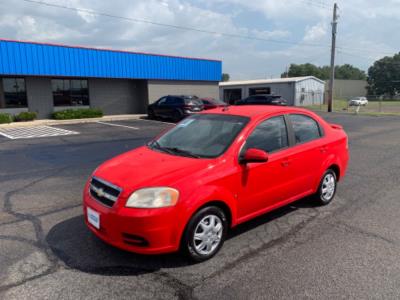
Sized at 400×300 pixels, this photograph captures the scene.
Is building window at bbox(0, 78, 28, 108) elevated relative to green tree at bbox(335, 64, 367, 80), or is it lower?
lower

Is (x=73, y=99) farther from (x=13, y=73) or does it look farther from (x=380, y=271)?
(x=380, y=271)

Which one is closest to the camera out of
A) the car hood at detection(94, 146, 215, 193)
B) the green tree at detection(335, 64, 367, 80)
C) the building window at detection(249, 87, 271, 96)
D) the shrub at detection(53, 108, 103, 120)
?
the car hood at detection(94, 146, 215, 193)

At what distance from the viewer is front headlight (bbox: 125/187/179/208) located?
3074 mm

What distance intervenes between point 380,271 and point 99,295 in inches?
106

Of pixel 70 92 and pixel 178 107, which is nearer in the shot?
pixel 178 107

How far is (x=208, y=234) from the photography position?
11.1 feet

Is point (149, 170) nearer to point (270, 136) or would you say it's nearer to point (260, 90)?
point (270, 136)

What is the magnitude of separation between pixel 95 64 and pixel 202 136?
19.7m

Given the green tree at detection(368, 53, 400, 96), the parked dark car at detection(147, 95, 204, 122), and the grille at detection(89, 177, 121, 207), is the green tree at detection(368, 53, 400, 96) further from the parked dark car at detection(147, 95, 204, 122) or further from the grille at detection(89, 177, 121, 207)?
the grille at detection(89, 177, 121, 207)

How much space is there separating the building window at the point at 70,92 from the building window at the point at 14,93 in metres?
1.83

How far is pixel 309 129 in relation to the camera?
15.7 ft

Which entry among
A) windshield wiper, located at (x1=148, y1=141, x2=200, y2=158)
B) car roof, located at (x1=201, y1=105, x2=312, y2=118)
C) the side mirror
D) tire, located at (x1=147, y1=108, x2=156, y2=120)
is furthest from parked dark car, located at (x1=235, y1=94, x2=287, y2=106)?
the side mirror

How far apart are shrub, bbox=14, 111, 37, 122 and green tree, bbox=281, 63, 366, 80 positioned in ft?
351

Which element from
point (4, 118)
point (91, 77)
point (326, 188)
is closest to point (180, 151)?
point (326, 188)
